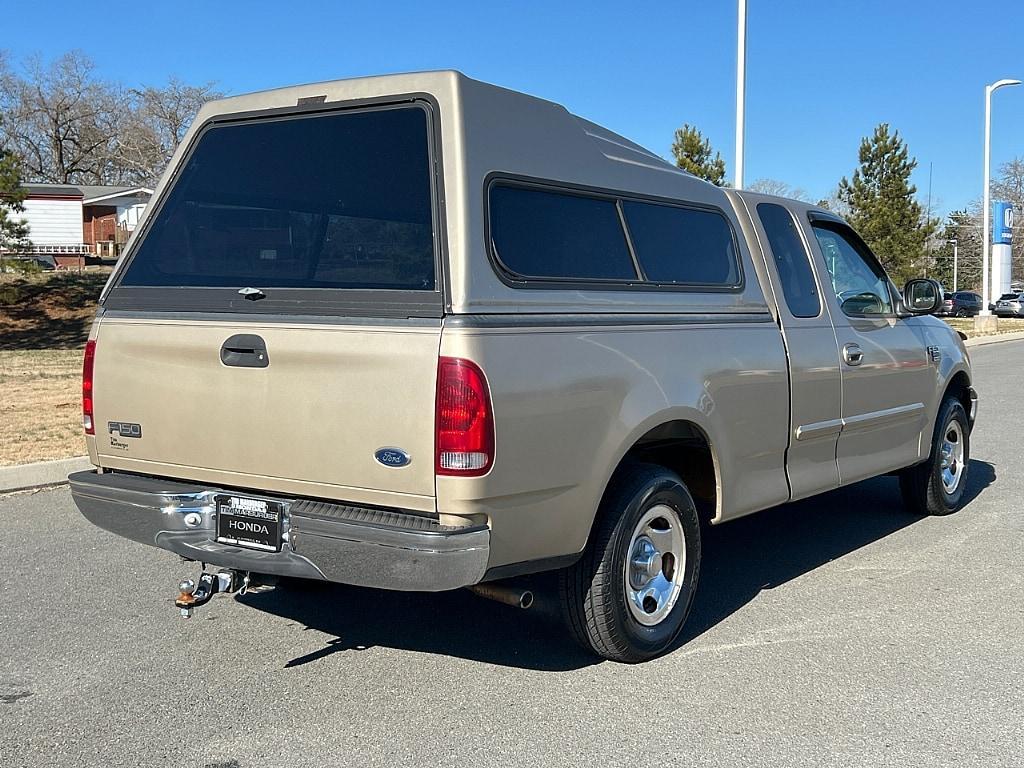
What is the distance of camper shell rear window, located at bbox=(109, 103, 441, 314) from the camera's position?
3.86 meters

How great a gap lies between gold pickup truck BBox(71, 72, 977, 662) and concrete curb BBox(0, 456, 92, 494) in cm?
386

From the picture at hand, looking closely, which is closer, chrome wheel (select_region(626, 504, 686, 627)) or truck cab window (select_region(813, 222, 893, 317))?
chrome wheel (select_region(626, 504, 686, 627))

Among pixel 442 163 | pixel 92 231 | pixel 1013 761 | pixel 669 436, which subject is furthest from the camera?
pixel 92 231

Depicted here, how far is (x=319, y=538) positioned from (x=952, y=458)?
5076 mm

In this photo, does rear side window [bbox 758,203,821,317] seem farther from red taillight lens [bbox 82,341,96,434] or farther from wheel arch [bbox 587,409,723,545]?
red taillight lens [bbox 82,341,96,434]

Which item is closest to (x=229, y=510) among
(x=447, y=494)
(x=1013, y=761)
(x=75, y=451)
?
(x=447, y=494)

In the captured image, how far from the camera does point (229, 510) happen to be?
399 cm

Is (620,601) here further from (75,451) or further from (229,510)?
(75,451)

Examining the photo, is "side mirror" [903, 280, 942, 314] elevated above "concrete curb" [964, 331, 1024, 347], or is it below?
above

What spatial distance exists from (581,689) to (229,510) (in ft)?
4.97

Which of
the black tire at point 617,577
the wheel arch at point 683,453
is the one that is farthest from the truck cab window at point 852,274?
the black tire at point 617,577

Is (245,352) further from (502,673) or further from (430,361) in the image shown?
(502,673)

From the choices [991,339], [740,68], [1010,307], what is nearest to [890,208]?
[991,339]

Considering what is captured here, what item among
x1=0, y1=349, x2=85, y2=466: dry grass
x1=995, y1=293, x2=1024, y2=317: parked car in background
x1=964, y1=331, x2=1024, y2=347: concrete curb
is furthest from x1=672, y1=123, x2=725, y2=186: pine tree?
x1=995, y1=293, x2=1024, y2=317: parked car in background
